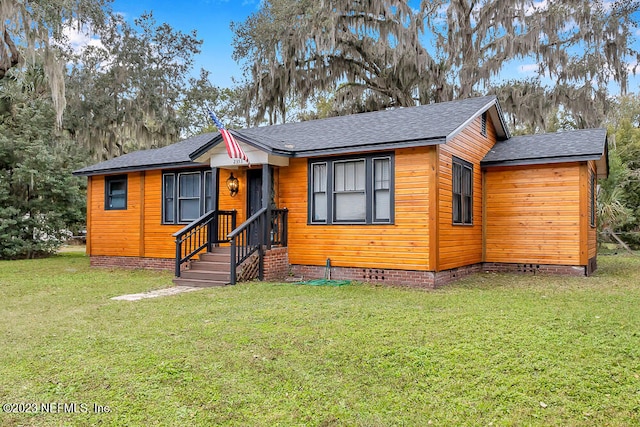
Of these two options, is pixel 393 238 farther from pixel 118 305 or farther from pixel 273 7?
pixel 273 7

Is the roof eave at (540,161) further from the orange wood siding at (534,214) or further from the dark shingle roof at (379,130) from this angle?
the dark shingle roof at (379,130)

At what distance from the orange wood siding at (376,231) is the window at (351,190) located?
0.53ft

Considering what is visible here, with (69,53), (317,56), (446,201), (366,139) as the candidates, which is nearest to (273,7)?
(317,56)

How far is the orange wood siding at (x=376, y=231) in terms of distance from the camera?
A: 29.2ft

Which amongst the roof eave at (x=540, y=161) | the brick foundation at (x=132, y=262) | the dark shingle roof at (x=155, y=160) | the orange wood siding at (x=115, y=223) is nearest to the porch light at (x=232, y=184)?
the dark shingle roof at (x=155, y=160)

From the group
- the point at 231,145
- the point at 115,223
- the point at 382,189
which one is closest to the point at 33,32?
the point at 115,223

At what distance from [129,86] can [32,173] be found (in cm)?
624

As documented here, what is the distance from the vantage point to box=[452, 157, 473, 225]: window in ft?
32.6

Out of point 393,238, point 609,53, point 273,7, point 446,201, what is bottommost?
point 393,238

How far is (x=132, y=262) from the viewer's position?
12.9 m

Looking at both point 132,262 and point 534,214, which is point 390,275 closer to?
point 534,214

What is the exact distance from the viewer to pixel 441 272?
30.0 ft

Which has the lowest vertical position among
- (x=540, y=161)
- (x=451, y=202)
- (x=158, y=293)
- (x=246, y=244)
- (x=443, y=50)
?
(x=158, y=293)

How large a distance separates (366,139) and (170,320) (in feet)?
17.5
